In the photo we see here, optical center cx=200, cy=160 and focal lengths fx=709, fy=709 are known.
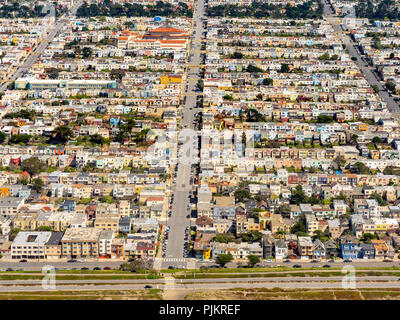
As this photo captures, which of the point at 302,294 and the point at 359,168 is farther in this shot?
the point at 359,168

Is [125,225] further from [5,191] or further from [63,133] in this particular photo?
[63,133]

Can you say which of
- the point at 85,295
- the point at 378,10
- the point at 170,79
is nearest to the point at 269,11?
the point at 378,10

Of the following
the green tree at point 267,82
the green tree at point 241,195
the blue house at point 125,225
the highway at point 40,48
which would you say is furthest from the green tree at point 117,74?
the blue house at point 125,225

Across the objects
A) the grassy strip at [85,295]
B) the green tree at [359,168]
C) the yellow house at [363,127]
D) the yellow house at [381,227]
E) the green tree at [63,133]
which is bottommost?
the grassy strip at [85,295]

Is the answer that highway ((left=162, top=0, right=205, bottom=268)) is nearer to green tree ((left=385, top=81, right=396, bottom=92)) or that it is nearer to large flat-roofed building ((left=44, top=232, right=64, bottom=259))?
A: large flat-roofed building ((left=44, top=232, right=64, bottom=259))

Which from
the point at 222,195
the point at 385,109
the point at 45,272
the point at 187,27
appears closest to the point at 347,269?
the point at 222,195

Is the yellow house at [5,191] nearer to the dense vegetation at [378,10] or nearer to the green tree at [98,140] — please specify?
the green tree at [98,140]
